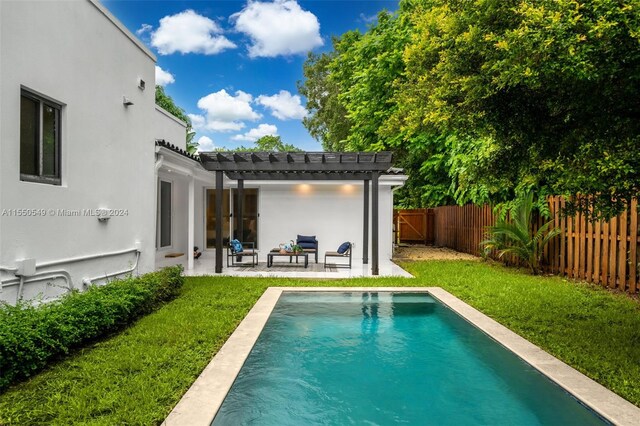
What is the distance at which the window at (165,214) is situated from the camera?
44.0 ft

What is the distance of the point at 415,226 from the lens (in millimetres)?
22969

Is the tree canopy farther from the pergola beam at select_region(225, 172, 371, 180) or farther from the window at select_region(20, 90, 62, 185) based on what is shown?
the pergola beam at select_region(225, 172, 371, 180)

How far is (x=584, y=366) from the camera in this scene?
454 centimetres

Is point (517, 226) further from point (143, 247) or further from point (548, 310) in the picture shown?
A: point (143, 247)

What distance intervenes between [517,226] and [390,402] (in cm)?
923

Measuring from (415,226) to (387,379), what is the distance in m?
19.0

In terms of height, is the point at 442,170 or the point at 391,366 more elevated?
the point at 442,170

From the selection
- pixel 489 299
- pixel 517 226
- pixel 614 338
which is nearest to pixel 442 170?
pixel 517 226

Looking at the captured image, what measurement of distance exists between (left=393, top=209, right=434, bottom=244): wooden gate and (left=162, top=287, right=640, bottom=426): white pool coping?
16067 millimetres

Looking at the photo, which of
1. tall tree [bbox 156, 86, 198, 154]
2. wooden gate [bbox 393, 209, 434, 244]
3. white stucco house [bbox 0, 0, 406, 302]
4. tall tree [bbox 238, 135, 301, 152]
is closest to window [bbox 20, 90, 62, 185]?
white stucco house [bbox 0, 0, 406, 302]

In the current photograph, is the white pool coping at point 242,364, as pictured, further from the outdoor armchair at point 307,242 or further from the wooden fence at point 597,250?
the outdoor armchair at point 307,242

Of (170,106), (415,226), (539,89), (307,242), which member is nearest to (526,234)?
(307,242)

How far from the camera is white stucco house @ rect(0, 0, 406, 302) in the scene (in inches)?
211

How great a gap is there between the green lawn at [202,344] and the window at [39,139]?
9.18 feet
